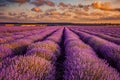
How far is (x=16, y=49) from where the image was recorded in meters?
9.40

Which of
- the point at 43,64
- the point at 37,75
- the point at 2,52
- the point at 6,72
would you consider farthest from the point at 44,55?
the point at 6,72

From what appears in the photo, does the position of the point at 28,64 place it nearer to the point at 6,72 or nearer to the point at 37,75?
the point at 37,75

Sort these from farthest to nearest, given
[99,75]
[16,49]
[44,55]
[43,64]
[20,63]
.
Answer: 1. [16,49]
2. [44,55]
3. [43,64]
4. [20,63]
5. [99,75]

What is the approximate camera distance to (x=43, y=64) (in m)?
4.63

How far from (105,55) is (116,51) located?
26.6 inches

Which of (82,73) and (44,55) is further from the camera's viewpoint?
(44,55)

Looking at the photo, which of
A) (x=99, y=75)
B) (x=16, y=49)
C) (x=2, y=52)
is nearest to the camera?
(x=99, y=75)

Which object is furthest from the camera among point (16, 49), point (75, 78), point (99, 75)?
point (16, 49)

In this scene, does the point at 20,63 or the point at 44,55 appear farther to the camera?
the point at 44,55

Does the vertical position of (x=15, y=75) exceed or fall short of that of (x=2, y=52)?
it exceeds it

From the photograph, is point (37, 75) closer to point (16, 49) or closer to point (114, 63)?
point (114, 63)

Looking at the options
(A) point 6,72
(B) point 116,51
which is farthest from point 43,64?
(B) point 116,51

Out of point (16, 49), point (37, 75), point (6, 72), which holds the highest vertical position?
point (6, 72)

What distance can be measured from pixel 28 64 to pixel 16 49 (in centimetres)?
516
